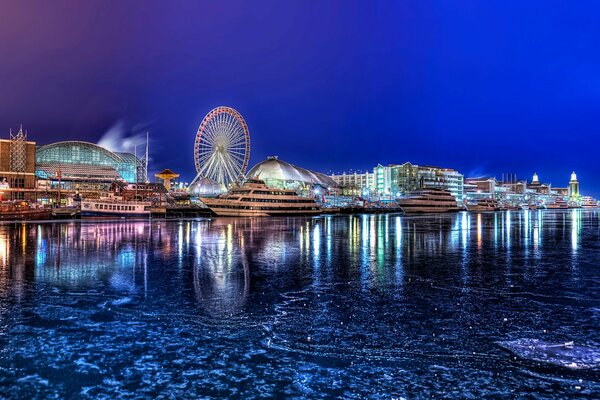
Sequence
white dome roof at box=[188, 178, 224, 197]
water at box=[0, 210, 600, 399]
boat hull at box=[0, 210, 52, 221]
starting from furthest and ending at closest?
white dome roof at box=[188, 178, 224, 197] → boat hull at box=[0, 210, 52, 221] → water at box=[0, 210, 600, 399]

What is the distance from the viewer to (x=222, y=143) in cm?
9212

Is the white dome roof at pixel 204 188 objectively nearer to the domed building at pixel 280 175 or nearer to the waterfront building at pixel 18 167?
the domed building at pixel 280 175

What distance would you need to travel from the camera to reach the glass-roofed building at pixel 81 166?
13075 centimetres

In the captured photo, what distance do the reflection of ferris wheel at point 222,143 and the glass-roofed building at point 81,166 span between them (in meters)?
42.6

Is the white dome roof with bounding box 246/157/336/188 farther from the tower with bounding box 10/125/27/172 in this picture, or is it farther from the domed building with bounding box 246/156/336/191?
the tower with bounding box 10/125/27/172

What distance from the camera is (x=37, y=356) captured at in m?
6.80

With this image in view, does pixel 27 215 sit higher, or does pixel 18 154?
pixel 18 154

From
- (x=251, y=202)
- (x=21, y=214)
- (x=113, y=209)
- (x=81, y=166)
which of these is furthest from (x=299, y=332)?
(x=81, y=166)

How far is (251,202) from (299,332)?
76662 mm

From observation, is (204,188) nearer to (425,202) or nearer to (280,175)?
(280,175)

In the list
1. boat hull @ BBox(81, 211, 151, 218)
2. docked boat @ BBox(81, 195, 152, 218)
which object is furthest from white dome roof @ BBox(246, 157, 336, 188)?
boat hull @ BBox(81, 211, 151, 218)

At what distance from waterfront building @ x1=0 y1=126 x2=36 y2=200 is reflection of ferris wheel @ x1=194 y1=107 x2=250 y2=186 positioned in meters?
54.2

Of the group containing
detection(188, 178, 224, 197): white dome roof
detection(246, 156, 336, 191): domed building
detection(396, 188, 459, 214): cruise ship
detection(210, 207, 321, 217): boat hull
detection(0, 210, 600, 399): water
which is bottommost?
detection(0, 210, 600, 399): water

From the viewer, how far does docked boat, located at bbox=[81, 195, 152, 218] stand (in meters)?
73.8
